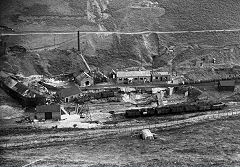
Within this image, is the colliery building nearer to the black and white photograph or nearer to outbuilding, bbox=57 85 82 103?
the black and white photograph

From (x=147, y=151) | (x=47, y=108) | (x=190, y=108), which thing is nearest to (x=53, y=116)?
(x=47, y=108)

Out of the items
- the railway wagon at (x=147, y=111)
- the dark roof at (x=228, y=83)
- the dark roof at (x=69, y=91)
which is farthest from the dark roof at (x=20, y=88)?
the dark roof at (x=228, y=83)

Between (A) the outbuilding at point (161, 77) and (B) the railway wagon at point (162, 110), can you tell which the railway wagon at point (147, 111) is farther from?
(A) the outbuilding at point (161, 77)

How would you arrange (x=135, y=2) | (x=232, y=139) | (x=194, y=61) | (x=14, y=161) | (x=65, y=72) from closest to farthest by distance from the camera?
(x=14, y=161)
(x=232, y=139)
(x=65, y=72)
(x=194, y=61)
(x=135, y=2)

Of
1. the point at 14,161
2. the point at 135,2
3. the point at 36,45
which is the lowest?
the point at 14,161

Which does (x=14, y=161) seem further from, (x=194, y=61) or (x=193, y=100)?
(x=194, y=61)

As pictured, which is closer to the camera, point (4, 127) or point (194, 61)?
point (4, 127)

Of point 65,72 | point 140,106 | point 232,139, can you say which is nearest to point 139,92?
point 140,106
